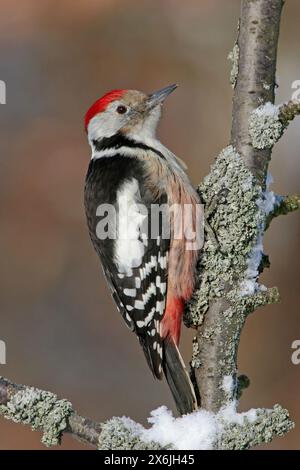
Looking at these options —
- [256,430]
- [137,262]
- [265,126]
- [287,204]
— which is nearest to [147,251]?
[137,262]

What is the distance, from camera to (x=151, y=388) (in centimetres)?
433

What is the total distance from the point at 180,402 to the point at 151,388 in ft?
5.38

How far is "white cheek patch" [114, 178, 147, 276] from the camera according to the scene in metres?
3.12

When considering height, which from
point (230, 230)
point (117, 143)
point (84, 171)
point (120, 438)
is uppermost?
point (84, 171)

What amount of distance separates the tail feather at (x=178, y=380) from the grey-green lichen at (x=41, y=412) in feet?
1.41

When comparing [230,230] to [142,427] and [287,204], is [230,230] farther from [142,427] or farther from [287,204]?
[142,427]

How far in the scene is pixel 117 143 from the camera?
3477 mm

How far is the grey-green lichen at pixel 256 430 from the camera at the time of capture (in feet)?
7.88

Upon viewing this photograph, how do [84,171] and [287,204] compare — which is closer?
[287,204]

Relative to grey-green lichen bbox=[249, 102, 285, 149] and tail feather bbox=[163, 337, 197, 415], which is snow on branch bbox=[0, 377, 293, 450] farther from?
grey-green lichen bbox=[249, 102, 285, 149]

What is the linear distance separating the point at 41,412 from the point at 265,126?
1.14 metres

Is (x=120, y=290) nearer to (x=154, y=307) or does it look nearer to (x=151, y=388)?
(x=154, y=307)

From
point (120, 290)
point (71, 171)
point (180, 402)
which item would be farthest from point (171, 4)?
point (180, 402)

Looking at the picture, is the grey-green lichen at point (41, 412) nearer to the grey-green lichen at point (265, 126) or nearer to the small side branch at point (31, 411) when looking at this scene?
the small side branch at point (31, 411)
